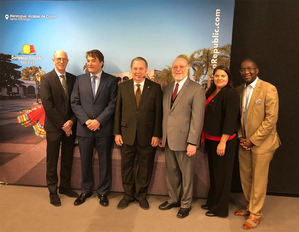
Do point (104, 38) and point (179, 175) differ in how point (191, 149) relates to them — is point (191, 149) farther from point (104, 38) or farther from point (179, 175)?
point (104, 38)

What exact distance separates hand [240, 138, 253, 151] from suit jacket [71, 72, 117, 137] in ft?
5.32

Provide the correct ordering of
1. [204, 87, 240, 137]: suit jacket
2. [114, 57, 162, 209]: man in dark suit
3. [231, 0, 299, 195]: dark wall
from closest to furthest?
1. [204, 87, 240, 137]: suit jacket
2. [114, 57, 162, 209]: man in dark suit
3. [231, 0, 299, 195]: dark wall

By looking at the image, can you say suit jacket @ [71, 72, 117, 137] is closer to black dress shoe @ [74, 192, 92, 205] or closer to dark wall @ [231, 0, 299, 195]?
black dress shoe @ [74, 192, 92, 205]

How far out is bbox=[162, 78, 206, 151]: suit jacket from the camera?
7.65ft

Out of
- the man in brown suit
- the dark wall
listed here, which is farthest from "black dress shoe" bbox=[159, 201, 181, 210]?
the dark wall

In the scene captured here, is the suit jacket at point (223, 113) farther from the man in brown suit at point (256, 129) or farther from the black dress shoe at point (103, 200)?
the black dress shoe at point (103, 200)

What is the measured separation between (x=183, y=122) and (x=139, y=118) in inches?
20.6

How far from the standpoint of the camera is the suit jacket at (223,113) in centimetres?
228

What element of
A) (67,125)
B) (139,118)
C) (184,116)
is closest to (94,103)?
(67,125)

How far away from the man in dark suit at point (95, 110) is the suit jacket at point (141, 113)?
181 millimetres

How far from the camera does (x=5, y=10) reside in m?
3.12

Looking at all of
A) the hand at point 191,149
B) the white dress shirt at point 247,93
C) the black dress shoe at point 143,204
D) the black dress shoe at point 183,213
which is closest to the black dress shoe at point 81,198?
the black dress shoe at point 143,204

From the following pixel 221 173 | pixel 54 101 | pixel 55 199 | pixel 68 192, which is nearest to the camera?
pixel 221 173

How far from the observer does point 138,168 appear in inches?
110
